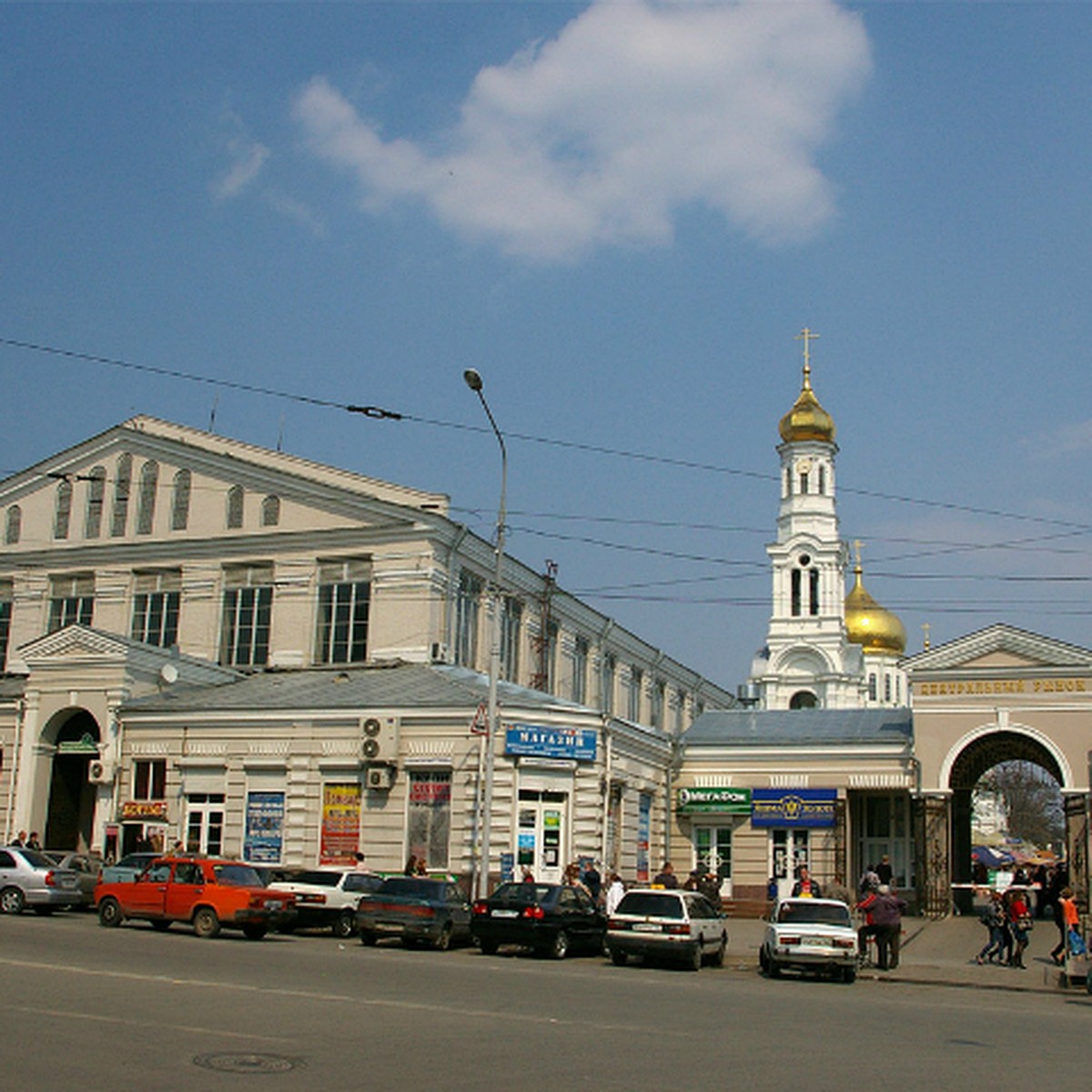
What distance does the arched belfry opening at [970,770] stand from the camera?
36.6m

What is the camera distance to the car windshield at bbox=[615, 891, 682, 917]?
78.1 feet

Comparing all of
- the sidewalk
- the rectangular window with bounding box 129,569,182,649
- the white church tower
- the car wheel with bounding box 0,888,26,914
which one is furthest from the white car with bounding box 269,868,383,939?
the white church tower

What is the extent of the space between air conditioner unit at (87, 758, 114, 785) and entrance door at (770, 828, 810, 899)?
18268mm

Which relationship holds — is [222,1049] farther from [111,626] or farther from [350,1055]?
[111,626]

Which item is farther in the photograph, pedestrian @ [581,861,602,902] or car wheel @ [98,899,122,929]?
pedestrian @ [581,861,602,902]

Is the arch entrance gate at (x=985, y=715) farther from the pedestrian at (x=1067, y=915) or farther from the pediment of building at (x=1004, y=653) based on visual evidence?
the pedestrian at (x=1067, y=915)

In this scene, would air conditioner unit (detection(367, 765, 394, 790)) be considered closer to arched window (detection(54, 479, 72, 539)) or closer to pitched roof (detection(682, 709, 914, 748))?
pitched roof (detection(682, 709, 914, 748))

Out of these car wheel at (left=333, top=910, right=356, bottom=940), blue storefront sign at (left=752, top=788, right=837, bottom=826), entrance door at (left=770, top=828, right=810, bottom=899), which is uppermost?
blue storefront sign at (left=752, top=788, right=837, bottom=826)

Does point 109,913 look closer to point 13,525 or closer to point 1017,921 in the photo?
point 1017,921

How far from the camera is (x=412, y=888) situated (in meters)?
25.6

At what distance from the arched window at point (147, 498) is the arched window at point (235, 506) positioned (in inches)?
108

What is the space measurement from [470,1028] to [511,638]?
108ft

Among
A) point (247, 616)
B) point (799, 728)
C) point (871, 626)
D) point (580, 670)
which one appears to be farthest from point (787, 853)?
point (871, 626)

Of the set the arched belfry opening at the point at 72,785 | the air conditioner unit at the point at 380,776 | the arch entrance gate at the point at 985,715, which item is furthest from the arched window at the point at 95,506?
the arch entrance gate at the point at 985,715
